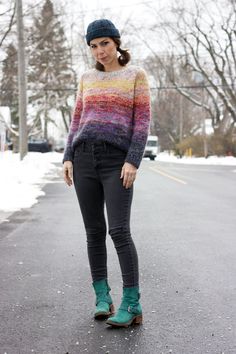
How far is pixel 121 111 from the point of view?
322cm

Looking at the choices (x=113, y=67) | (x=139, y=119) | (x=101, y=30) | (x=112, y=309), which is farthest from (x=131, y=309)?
(x=101, y=30)

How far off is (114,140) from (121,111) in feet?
0.59

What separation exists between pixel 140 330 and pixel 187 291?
3.14 feet

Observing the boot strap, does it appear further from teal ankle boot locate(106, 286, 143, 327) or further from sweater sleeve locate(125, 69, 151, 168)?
sweater sleeve locate(125, 69, 151, 168)

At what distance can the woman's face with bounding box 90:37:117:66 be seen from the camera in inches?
128

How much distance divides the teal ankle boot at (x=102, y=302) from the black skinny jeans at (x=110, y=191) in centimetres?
24

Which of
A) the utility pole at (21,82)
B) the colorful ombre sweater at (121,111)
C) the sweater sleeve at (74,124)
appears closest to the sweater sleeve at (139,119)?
the colorful ombre sweater at (121,111)

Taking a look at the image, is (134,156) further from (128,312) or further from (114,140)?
(128,312)

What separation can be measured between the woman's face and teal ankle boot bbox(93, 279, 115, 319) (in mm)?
1405

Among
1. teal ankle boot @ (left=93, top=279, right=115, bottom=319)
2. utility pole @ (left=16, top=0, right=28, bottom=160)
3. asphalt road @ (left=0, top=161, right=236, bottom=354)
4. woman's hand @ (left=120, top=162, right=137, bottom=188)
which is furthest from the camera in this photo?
utility pole @ (left=16, top=0, right=28, bottom=160)

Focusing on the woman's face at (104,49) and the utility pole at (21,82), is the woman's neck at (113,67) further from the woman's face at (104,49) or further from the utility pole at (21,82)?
the utility pole at (21,82)

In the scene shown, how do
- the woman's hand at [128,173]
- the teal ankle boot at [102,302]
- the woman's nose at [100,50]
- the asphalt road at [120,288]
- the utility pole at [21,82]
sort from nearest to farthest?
1. the asphalt road at [120,288]
2. the woman's hand at [128,173]
3. the woman's nose at [100,50]
4. the teal ankle boot at [102,302]
5. the utility pole at [21,82]

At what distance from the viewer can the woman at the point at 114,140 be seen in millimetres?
3203

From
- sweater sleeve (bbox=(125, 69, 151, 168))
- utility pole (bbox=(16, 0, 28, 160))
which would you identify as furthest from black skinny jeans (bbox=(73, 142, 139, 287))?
utility pole (bbox=(16, 0, 28, 160))
